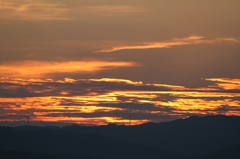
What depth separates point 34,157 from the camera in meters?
181

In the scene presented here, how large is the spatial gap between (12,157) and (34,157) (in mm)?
7057

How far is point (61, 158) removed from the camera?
18312 cm

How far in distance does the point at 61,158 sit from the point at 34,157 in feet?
22.8

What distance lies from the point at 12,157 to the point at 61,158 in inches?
530

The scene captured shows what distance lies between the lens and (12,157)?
176 meters
